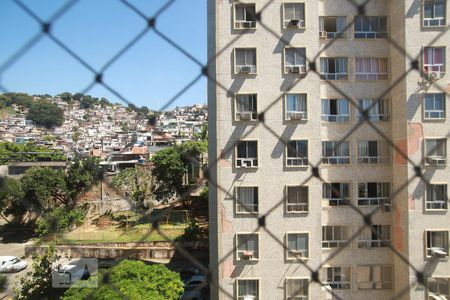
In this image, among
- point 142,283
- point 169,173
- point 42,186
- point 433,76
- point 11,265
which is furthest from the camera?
point 169,173

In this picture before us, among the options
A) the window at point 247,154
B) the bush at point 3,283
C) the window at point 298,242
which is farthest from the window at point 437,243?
the bush at point 3,283

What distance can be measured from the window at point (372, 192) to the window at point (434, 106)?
0.67 m

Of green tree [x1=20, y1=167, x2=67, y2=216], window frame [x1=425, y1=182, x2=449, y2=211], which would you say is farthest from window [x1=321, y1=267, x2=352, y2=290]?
green tree [x1=20, y1=167, x2=67, y2=216]

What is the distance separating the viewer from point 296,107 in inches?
112

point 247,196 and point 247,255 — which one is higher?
point 247,196

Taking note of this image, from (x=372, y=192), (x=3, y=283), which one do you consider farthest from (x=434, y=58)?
(x=3, y=283)

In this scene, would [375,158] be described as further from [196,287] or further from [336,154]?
[196,287]

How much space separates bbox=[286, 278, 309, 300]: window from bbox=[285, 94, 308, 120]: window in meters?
1.30

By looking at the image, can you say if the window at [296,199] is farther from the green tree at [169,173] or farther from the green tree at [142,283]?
the green tree at [169,173]

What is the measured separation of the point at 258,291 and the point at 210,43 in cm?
206

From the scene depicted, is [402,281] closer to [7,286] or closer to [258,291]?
[258,291]

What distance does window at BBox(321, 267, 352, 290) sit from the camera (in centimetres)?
304

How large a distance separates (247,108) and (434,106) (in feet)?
4.81

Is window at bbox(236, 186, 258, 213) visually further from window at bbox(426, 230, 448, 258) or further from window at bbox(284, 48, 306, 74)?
window at bbox(426, 230, 448, 258)
